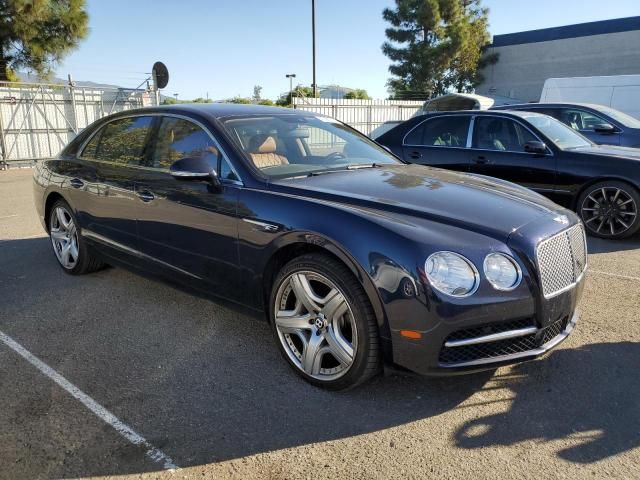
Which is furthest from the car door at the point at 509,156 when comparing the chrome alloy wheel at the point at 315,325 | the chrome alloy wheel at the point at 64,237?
the chrome alloy wheel at the point at 64,237

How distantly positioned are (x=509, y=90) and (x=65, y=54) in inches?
1246

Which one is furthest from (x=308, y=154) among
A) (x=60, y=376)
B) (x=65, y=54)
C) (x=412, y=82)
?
(x=412, y=82)

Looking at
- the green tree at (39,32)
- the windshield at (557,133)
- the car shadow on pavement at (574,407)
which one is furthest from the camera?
the green tree at (39,32)

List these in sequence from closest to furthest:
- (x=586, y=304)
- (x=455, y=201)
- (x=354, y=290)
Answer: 1. (x=354, y=290)
2. (x=455, y=201)
3. (x=586, y=304)

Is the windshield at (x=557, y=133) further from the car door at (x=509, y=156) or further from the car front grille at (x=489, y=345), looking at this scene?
the car front grille at (x=489, y=345)

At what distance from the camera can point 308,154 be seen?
3904mm

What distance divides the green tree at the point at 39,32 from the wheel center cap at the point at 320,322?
19.9 meters

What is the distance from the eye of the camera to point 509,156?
6844 mm

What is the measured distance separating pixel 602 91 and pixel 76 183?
1288 cm

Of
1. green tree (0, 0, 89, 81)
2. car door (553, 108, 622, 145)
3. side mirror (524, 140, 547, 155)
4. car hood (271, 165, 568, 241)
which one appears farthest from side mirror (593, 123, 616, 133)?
green tree (0, 0, 89, 81)

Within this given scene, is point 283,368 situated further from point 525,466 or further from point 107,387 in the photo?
point 525,466

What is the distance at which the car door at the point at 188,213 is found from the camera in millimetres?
3387

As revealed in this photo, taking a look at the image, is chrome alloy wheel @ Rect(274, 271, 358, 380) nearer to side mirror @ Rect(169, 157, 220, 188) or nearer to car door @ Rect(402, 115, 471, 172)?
side mirror @ Rect(169, 157, 220, 188)

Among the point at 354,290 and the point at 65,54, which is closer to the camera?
the point at 354,290
